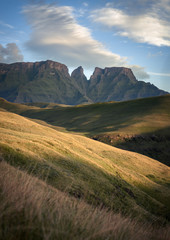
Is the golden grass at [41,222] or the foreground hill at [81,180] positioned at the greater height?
the golden grass at [41,222]

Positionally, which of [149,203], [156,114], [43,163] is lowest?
[149,203]

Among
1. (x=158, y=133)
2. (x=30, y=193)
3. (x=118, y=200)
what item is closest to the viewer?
(x=30, y=193)

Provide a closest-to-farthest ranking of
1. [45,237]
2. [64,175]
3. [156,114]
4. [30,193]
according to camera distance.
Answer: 1. [45,237]
2. [30,193]
3. [64,175]
4. [156,114]

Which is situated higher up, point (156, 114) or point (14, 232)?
point (156, 114)

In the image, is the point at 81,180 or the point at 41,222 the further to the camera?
the point at 81,180

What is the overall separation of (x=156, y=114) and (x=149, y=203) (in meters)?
90.1

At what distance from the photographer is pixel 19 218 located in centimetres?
395

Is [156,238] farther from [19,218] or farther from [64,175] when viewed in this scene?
[64,175]

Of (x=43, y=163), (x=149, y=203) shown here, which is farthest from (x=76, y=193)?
(x=149, y=203)

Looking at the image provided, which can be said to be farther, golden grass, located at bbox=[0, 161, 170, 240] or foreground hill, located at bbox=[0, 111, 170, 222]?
foreground hill, located at bbox=[0, 111, 170, 222]

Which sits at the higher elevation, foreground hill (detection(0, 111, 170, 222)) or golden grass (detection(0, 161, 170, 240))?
golden grass (detection(0, 161, 170, 240))

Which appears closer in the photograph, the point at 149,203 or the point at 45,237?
the point at 45,237

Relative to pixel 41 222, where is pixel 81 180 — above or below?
below

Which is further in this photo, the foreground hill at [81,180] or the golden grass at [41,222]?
the foreground hill at [81,180]
